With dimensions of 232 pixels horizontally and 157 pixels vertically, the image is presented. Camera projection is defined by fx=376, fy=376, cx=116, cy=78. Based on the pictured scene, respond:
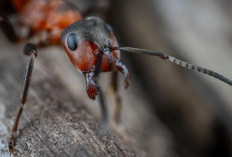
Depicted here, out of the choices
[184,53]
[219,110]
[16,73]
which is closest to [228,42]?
[184,53]

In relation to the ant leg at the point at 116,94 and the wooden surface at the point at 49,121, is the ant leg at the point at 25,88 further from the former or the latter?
the ant leg at the point at 116,94

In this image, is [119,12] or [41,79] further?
[119,12]

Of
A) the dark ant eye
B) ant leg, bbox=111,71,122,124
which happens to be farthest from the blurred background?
the dark ant eye

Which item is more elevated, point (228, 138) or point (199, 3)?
point (199, 3)

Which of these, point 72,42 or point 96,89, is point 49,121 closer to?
point 96,89

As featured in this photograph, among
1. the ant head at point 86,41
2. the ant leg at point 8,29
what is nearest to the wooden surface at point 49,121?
the ant leg at point 8,29

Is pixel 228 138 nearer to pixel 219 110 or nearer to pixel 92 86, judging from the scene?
pixel 219 110

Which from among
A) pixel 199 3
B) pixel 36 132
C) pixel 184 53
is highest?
pixel 199 3

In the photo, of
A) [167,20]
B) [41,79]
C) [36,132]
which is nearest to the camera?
[36,132]
